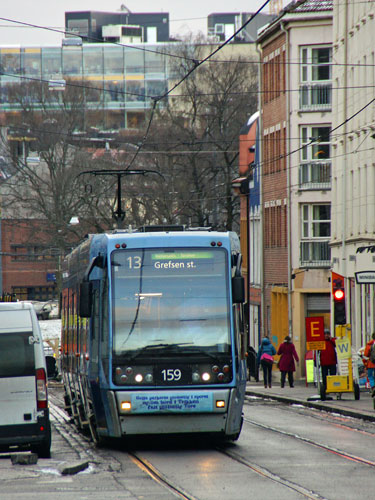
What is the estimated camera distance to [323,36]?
168ft

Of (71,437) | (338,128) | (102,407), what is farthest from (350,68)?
(102,407)

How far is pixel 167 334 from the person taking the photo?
54.7 ft

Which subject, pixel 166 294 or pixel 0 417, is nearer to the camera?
pixel 0 417

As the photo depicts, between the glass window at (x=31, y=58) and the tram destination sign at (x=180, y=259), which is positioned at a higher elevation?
the glass window at (x=31, y=58)

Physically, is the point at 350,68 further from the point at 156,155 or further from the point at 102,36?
the point at 102,36

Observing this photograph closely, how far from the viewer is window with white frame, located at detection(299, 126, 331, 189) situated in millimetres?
51562

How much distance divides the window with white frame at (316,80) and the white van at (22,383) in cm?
3694

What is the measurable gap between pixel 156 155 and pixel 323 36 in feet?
59.0

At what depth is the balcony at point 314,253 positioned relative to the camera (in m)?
51.6

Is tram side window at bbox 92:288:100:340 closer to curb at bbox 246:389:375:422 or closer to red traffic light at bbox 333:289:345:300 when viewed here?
curb at bbox 246:389:375:422

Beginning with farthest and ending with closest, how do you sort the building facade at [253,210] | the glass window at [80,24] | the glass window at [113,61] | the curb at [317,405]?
1. the glass window at [80,24]
2. the glass window at [113,61]
3. the building facade at [253,210]
4. the curb at [317,405]

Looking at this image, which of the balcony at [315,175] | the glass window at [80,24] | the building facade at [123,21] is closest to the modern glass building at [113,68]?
the glass window at [80,24]

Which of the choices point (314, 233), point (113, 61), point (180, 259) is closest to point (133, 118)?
point (113, 61)

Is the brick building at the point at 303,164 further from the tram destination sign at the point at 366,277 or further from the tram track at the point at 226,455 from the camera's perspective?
the tram track at the point at 226,455
